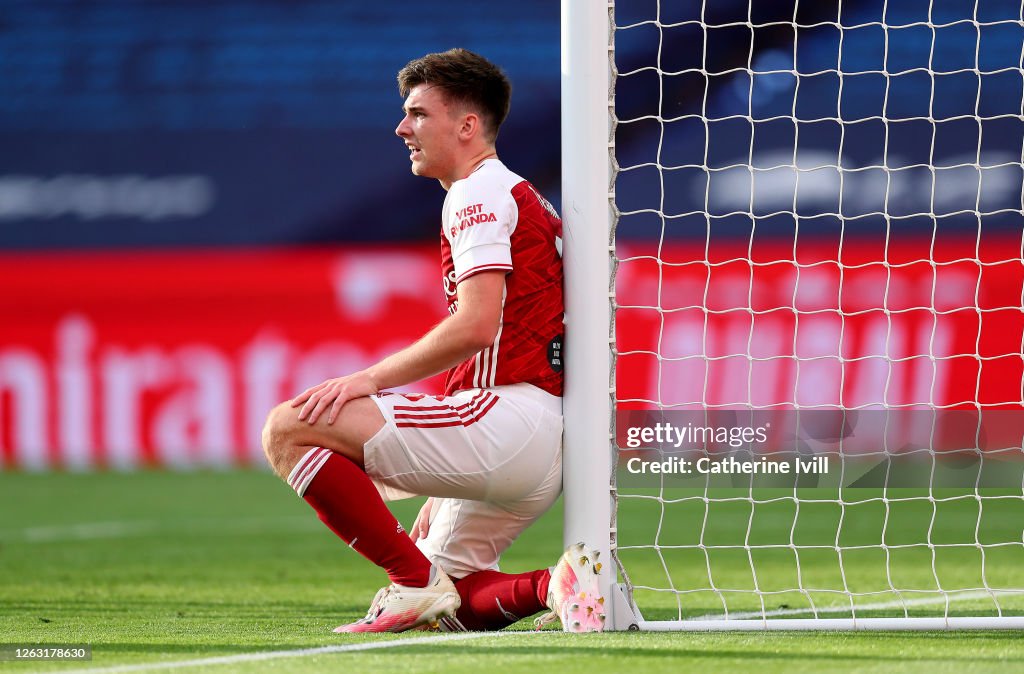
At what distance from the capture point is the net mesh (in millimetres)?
4539

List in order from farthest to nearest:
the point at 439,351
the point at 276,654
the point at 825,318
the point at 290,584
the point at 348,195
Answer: the point at 348,195
the point at 825,318
the point at 290,584
the point at 439,351
the point at 276,654

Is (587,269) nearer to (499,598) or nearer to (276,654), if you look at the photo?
(499,598)

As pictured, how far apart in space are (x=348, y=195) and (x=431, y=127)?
29.6ft

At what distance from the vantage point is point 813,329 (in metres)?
9.21

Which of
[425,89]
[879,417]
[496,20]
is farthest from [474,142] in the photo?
[496,20]

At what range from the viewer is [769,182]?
12.1 m

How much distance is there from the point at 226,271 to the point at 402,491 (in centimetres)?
697

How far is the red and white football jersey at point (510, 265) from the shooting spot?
130 inches

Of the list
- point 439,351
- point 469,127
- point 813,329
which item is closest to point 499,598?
point 439,351

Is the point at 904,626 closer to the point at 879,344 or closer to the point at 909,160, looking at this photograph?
the point at 879,344

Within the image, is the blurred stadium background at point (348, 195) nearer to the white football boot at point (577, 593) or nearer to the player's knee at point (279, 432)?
the white football boot at point (577, 593)

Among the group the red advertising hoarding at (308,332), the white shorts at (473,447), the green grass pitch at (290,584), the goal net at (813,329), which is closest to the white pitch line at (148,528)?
the green grass pitch at (290,584)

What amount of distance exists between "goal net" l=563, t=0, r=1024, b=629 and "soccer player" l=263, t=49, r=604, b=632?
123mm

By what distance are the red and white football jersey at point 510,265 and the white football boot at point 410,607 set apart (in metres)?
0.52
